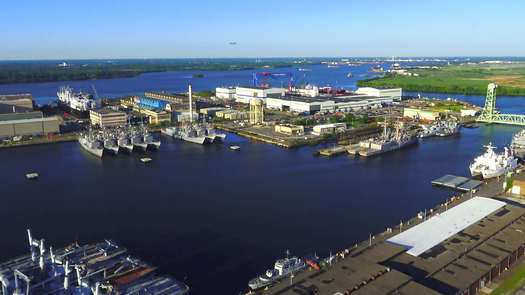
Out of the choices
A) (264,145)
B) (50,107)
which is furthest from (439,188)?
(50,107)

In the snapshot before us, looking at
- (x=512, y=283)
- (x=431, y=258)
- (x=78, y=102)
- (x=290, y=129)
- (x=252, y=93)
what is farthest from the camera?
(x=252, y=93)

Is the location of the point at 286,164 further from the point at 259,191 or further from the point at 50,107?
the point at 50,107

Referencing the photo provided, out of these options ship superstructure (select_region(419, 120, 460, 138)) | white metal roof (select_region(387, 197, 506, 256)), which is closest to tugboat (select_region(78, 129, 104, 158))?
white metal roof (select_region(387, 197, 506, 256))

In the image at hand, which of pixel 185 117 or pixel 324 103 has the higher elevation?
pixel 324 103

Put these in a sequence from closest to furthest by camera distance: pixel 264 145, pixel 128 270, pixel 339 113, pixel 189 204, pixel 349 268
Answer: pixel 349 268 < pixel 128 270 < pixel 189 204 < pixel 264 145 < pixel 339 113

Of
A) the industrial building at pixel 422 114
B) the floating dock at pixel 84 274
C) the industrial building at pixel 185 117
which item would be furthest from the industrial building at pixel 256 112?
the floating dock at pixel 84 274

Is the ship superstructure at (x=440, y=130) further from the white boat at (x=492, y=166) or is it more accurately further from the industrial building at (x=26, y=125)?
the industrial building at (x=26, y=125)

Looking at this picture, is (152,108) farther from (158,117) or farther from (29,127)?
(29,127)

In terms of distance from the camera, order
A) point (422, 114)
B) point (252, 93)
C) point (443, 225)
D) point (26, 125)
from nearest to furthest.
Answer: point (443, 225)
point (26, 125)
point (422, 114)
point (252, 93)

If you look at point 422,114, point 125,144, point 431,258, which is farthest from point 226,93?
point 431,258
